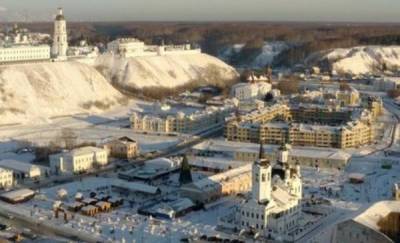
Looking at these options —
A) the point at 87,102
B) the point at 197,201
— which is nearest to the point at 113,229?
the point at 197,201

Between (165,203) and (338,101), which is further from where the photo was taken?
(338,101)

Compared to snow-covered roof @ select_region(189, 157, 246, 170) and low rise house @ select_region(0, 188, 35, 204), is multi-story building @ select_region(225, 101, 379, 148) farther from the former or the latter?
low rise house @ select_region(0, 188, 35, 204)

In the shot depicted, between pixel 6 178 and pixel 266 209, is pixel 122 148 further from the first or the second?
pixel 266 209

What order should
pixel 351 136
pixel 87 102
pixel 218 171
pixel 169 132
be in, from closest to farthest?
pixel 218 171 < pixel 351 136 < pixel 169 132 < pixel 87 102

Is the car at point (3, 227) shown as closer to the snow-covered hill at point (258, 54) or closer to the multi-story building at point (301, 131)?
the multi-story building at point (301, 131)

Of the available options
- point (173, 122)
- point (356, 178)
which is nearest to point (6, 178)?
point (173, 122)

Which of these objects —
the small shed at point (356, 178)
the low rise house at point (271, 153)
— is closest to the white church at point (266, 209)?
the small shed at point (356, 178)

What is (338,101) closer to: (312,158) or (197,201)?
(312,158)
